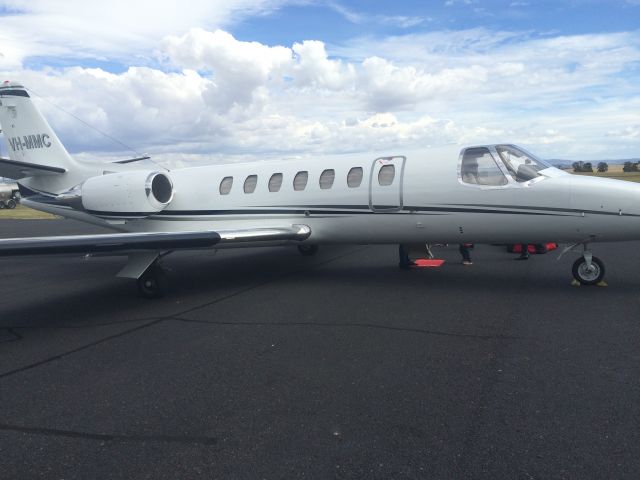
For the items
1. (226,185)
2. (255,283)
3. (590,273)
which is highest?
(226,185)

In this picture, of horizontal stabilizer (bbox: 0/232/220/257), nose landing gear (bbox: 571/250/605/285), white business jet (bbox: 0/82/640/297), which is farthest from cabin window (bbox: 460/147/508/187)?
horizontal stabilizer (bbox: 0/232/220/257)

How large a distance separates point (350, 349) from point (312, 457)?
226 centimetres

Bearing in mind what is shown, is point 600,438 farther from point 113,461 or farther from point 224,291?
point 224,291

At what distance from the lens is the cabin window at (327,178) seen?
1005 cm

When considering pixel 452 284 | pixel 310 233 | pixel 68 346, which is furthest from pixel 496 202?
pixel 68 346

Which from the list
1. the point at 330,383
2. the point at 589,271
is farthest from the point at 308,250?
the point at 330,383

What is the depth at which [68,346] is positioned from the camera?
6.29 metres

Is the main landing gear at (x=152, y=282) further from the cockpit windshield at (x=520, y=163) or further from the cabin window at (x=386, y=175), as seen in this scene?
the cockpit windshield at (x=520, y=163)

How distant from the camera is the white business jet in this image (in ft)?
26.0

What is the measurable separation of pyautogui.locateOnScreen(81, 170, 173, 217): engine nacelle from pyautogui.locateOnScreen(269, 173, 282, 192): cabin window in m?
2.78

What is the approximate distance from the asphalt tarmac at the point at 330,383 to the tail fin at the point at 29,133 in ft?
20.7

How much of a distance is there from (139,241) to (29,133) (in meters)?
8.43

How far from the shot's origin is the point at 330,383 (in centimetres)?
473

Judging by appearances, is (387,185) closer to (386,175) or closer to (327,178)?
(386,175)
